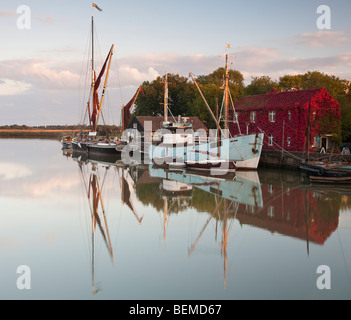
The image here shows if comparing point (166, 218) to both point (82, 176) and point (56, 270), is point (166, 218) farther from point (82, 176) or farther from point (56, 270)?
point (82, 176)

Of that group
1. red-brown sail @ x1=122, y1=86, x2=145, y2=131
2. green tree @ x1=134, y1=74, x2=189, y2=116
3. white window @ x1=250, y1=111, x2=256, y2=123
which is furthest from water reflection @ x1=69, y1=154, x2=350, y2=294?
green tree @ x1=134, y1=74, x2=189, y2=116

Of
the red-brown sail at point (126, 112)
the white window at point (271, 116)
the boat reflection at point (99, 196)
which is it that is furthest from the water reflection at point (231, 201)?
the red-brown sail at point (126, 112)

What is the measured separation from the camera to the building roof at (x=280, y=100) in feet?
132

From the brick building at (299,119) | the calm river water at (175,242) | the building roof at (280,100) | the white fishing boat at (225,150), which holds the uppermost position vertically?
the building roof at (280,100)

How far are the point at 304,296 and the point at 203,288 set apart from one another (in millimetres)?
2360

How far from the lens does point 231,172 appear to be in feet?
108

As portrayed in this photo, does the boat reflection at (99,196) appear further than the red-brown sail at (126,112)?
No

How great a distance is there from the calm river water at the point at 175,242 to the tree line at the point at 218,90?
1652 centimetres

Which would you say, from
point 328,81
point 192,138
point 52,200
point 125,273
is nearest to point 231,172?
point 192,138

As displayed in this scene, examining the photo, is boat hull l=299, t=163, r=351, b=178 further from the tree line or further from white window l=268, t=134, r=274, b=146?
white window l=268, t=134, r=274, b=146

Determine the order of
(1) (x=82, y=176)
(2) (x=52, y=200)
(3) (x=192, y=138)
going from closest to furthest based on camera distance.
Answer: (2) (x=52, y=200)
(1) (x=82, y=176)
(3) (x=192, y=138)

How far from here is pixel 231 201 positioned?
859 inches

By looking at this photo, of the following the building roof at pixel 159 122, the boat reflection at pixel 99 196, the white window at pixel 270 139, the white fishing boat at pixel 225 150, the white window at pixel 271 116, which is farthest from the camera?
the building roof at pixel 159 122

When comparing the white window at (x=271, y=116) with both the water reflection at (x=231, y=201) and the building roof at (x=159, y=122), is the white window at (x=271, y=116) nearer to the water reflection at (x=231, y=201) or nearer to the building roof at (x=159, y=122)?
the water reflection at (x=231, y=201)
